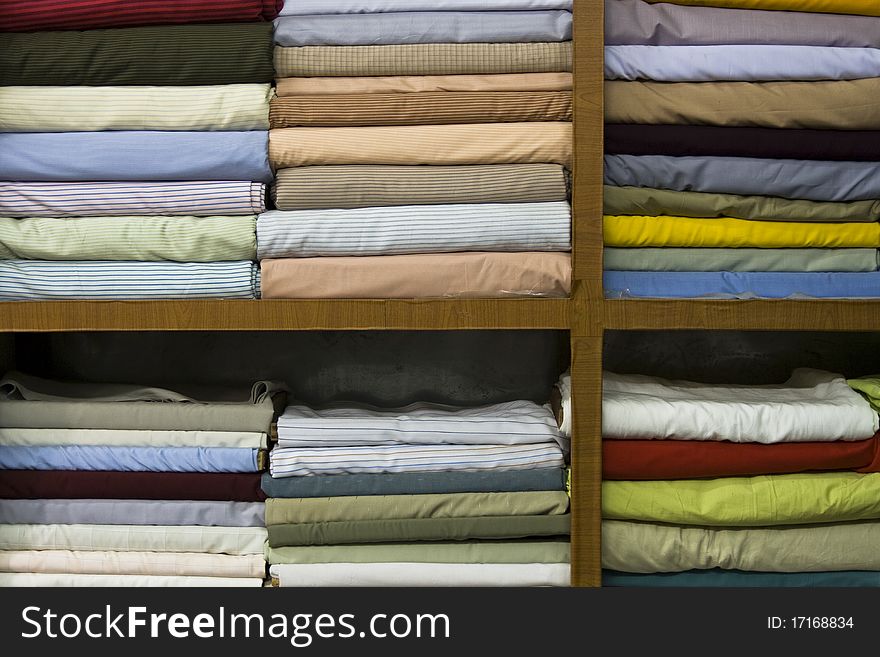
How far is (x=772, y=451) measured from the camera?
172cm

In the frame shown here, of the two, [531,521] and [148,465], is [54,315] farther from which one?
[531,521]

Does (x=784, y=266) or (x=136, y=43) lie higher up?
(x=136, y=43)

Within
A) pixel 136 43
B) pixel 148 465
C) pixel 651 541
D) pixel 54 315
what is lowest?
pixel 651 541

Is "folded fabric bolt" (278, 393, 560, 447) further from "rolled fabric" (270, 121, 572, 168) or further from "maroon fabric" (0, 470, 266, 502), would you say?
"rolled fabric" (270, 121, 572, 168)

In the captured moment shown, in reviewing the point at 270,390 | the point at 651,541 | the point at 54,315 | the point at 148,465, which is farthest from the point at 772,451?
the point at 54,315

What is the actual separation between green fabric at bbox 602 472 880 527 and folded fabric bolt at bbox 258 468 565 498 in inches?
6.5

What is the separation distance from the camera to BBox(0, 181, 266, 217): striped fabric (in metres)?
1.69

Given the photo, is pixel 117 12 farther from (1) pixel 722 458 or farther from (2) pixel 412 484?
(1) pixel 722 458

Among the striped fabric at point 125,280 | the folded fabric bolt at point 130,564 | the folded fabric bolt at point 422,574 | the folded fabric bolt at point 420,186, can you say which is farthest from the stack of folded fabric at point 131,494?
the folded fabric bolt at point 420,186

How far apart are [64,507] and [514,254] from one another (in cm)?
109

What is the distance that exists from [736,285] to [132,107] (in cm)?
127

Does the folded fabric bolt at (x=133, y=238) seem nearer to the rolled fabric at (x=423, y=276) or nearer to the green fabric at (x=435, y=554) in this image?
the rolled fabric at (x=423, y=276)

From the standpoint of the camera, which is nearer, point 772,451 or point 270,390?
point 772,451

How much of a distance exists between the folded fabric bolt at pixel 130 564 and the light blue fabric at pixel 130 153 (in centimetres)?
79
